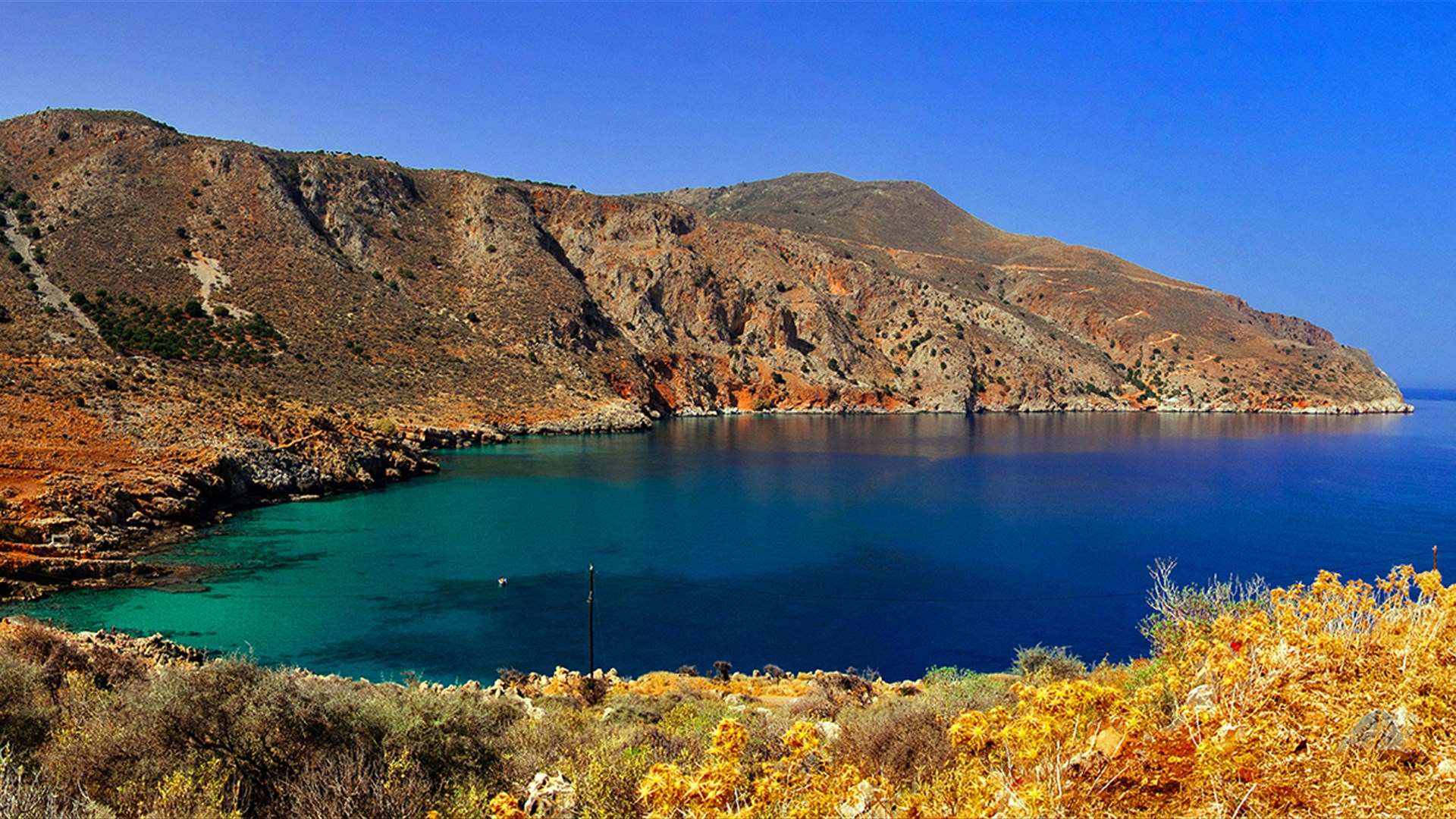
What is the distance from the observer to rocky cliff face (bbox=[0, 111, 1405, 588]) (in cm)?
3291

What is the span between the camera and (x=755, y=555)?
88.2 ft

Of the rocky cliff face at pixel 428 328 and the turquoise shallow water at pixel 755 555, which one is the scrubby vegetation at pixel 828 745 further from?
the rocky cliff face at pixel 428 328

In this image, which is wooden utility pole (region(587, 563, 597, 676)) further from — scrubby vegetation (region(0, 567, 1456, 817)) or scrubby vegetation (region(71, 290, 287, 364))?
scrubby vegetation (region(71, 290, 287, 364))

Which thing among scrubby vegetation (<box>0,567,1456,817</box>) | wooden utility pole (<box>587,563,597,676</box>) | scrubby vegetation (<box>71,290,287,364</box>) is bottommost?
wooden utility pole (<box>587,563,597,676</box>)

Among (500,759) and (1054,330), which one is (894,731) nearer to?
(500,759)

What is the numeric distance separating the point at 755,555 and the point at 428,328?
1911 inches

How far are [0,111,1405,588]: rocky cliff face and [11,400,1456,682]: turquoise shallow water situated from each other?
14.5ft

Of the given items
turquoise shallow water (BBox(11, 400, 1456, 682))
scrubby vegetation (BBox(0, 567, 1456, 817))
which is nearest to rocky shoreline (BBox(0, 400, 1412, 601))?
turquoise shallow water (BBox(11, 400, 1456, 682))

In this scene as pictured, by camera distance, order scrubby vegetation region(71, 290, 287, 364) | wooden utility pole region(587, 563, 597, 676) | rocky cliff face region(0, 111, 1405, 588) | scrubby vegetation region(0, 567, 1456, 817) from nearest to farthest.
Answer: scrubby vegetation region(0, 567, 1456, 817) → wooden utility pole region(587, 563, 597, 676) → rocky cliff face region(0, 111, 1405, 588) → scrubby vegetation region(71, 290, 287, 364)

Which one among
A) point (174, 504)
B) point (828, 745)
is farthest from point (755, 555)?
point (174, 504)

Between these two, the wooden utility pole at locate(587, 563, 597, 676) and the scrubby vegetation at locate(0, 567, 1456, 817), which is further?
the wooden utility pole at locate(587, 563, 597, 676)

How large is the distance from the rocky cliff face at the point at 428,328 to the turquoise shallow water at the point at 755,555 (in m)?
4.41

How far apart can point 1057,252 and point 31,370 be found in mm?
140813

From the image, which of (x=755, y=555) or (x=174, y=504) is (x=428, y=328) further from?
(x=755, y=555)
